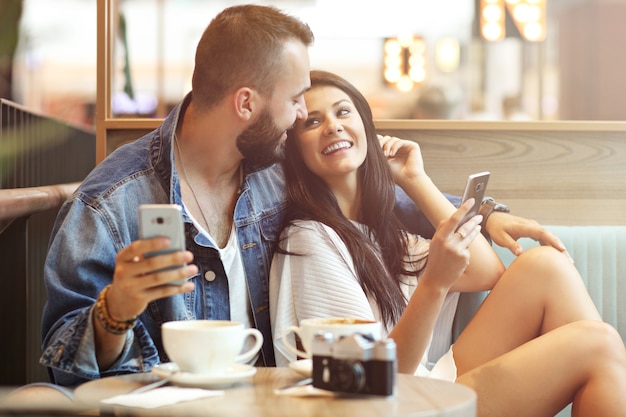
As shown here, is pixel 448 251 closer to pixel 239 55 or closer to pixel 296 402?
pixel 296 402

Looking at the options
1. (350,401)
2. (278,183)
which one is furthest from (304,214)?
(350,401)

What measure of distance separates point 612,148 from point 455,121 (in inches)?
16.5

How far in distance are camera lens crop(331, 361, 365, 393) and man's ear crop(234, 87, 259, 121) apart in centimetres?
81

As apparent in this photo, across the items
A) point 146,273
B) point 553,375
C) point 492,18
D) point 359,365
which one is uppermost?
point 492,18

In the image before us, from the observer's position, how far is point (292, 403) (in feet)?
3.32

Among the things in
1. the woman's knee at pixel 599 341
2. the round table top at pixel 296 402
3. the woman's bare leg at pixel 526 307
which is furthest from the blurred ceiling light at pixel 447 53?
the round table top at pixel 296 402

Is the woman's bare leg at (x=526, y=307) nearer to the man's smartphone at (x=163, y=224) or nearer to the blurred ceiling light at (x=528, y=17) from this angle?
the man's smartphone at (x=163, y=224)

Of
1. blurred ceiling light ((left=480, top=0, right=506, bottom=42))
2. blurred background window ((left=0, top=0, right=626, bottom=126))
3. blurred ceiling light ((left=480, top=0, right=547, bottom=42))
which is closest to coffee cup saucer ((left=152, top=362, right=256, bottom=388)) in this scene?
blurred background window ((left=0, top=0, right=626, bottom=126))

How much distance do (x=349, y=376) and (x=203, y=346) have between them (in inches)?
8.0

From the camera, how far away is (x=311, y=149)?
5.94ft

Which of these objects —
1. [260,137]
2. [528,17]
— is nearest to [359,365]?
[260,137]

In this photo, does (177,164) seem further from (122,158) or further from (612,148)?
(612,148)

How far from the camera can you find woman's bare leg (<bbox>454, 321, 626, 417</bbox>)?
4.72 ft

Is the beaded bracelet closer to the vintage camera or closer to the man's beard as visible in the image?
the vintage camera
